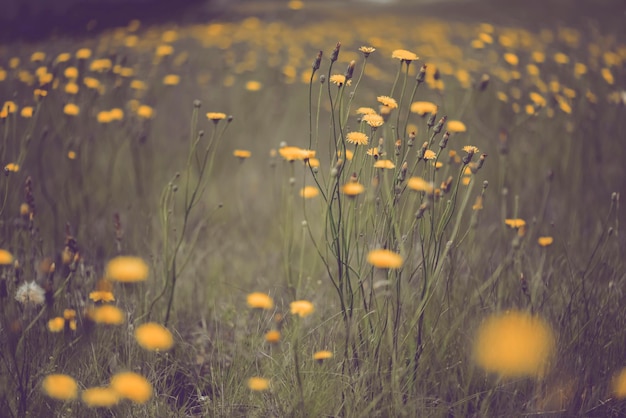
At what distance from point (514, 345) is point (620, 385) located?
30 centimetres

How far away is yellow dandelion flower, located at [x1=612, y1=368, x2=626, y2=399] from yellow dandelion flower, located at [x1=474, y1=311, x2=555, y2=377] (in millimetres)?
181

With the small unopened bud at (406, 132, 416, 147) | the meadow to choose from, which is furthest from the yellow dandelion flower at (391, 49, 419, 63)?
the small unopened bud at (406, 132, 416, 147)

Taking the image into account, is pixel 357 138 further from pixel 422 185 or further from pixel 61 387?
pixel 61 387

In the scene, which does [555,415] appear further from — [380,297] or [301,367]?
[301,367]

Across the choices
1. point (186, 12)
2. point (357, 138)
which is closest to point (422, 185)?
point (357, 138)

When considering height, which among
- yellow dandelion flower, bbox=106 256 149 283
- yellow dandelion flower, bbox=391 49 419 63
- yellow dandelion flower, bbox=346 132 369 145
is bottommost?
yellow dandelion flower, bbox=106 256 149 283

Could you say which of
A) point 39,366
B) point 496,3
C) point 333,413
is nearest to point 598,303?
point 333,413

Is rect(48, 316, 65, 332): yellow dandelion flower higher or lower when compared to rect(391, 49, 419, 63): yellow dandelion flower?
lower

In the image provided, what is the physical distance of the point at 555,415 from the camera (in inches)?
57.2

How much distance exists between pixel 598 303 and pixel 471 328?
1.70 ft

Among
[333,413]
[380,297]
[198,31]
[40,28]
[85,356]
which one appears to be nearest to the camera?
[333,413]

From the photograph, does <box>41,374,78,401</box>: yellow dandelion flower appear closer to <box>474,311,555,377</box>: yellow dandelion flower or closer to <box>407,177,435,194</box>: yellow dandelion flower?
<box>407,177,435,194</box>: yellow dandelion flower

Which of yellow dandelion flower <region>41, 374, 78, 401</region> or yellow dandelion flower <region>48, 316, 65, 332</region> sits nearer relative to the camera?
yellow dandelion flower <region>41, 374, 78, 401</region>

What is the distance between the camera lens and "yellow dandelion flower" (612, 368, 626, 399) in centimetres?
146
